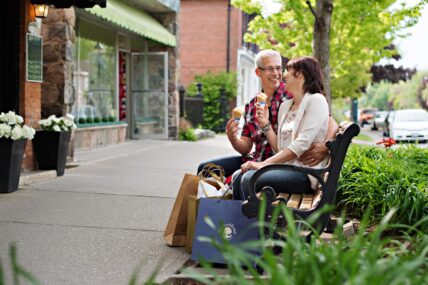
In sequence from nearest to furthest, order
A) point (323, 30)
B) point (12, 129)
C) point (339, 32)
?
1. point (12, 129)
2. point (323, 30)
3. point (339, 32)

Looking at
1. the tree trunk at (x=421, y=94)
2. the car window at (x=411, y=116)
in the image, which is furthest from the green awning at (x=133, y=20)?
the tree trunk at (x=421, y=94)

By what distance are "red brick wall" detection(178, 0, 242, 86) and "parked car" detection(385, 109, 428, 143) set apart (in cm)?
847

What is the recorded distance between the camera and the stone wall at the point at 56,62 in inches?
425

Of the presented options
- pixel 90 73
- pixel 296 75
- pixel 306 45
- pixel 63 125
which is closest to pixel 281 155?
pixel 296 75

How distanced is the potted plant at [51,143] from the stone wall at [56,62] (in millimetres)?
1302

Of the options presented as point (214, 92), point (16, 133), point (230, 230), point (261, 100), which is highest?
point (214, 92)

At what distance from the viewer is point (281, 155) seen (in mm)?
4547

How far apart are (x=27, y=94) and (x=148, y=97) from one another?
1002 cm

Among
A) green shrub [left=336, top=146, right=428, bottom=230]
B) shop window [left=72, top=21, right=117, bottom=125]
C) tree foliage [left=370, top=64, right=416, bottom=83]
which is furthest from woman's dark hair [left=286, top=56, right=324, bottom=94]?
tree foliage [left=370, top=64, right=416, bottom=83]

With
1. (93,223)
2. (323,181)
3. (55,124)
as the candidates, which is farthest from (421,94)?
(323,181)

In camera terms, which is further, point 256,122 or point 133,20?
point 133,20

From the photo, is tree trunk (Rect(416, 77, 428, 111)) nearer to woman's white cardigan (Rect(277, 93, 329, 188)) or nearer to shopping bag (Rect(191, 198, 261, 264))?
woman's white cardigan (Rect(277, 93, 329, 188))

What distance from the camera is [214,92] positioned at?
27.7m

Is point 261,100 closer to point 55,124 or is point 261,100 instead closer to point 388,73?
point 55,124
